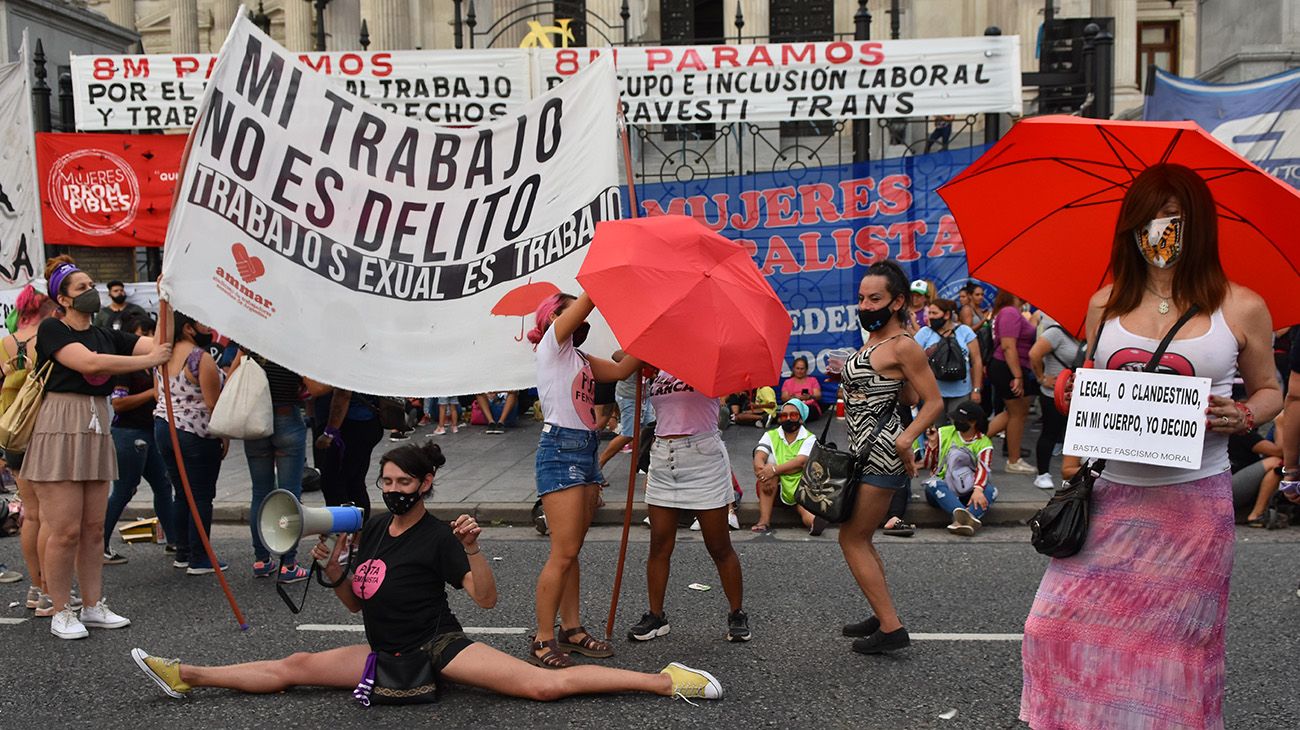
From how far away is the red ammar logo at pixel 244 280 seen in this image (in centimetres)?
Answer: 517

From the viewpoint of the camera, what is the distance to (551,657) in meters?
→ 4.95

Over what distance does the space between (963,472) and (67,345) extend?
623cm

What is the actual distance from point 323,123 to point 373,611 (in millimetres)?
2467

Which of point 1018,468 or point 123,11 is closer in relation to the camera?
point 1018,468

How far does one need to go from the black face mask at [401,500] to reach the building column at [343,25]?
67.9 ft

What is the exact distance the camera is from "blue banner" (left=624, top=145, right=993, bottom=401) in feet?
41.6

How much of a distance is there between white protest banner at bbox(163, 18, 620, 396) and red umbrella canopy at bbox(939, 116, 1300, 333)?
205 centimetres

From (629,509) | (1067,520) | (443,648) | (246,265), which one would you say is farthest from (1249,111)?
(443,648)

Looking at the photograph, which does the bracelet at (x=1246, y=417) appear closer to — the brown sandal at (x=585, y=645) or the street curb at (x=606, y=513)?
the brown sandal at (x=585, y=645)

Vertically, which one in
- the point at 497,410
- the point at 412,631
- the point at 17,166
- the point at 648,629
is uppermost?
the point at 17,166

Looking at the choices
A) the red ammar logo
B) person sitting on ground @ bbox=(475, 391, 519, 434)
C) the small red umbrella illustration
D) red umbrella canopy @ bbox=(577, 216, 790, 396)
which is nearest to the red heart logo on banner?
the red ammar logo

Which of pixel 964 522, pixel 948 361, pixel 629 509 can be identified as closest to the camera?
pixel 629 509

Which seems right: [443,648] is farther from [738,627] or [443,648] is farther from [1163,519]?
[1163,519]

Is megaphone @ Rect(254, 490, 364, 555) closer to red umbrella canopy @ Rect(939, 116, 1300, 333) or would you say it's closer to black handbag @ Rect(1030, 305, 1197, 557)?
black handbag @ Rect(1030, 305, 1197, 557)
